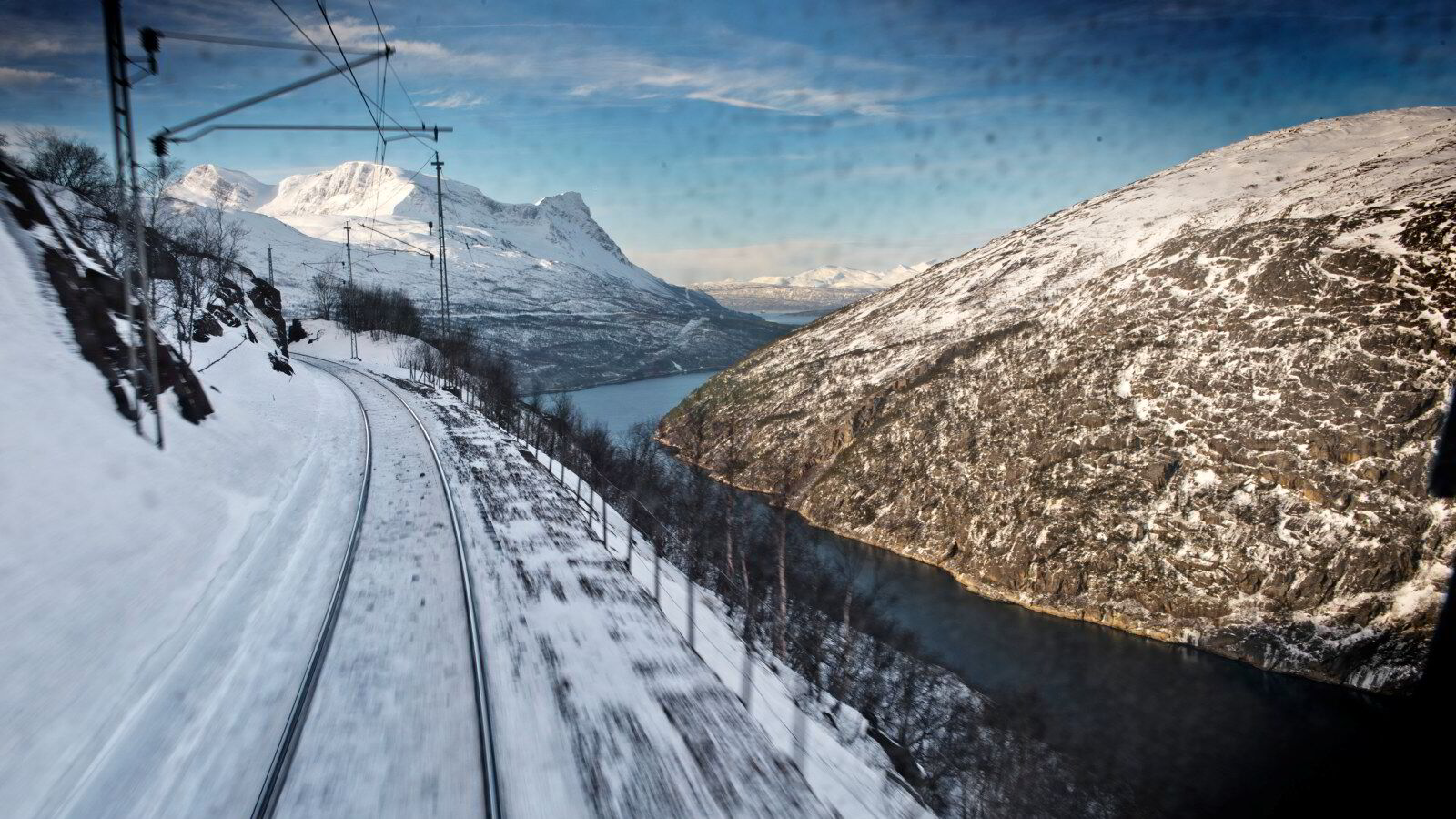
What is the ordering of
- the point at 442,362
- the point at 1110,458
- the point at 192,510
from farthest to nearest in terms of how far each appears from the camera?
the point at 442,362 → the point at 1110,458 → the point at 192,510

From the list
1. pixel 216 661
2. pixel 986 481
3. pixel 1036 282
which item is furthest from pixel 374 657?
pixel 1036 282

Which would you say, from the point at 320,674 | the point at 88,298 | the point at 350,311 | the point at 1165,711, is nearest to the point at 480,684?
the point at 320,674

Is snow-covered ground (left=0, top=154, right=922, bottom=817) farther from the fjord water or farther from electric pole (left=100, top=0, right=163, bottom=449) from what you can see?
the fjord water

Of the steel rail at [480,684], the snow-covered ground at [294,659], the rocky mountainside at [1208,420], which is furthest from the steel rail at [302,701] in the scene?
the rocky mountainside at [1208,420]

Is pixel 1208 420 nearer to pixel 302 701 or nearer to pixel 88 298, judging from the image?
pixel 302 701

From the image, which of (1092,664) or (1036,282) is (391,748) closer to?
(1092,664)

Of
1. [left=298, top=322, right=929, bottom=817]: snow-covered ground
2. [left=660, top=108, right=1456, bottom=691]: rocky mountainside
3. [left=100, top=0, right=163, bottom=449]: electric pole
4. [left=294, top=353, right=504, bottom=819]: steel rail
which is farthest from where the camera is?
[left=660, top=108, right=1456, bottom=691]: rocky mountainside

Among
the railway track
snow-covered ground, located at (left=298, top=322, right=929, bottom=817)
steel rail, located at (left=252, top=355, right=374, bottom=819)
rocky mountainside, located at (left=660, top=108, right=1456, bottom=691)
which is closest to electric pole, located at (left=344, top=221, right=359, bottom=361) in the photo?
rocky mountainside, located at (left=660, top=108, right=1456, bottom=691)

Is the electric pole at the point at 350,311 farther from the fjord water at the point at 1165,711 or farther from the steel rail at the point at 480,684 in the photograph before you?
the fjord water at the point at 1165,711
